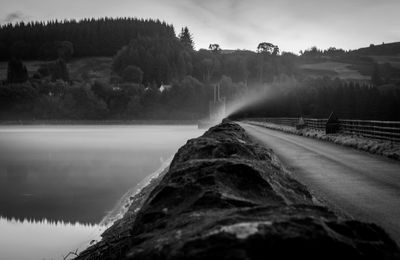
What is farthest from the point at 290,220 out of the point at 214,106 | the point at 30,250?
the point at 214,106

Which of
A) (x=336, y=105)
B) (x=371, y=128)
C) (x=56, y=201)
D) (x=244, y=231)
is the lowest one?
(x=56, y=201)

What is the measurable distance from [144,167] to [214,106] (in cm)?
9882

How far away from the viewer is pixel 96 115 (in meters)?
184

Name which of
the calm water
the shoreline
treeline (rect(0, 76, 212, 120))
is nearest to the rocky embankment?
the calm water

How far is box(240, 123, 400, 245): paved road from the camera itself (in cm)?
714

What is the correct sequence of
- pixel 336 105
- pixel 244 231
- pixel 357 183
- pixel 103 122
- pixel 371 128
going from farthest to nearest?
pixel 103 122 → pixel 336 105 → pixel 371 128 → pixel 357 183 → pixel 244 231

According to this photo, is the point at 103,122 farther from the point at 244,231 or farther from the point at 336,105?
the point at 244,231

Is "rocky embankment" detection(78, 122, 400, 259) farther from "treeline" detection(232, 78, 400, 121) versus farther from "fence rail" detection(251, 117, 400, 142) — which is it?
"treeline" detection(232, 78, 400, 121)

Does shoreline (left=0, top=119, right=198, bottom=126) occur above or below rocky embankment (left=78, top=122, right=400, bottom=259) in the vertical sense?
below

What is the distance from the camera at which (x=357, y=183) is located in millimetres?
10906

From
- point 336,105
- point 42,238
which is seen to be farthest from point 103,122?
point 42,238

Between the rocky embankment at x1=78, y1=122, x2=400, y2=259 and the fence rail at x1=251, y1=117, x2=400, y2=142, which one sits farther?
the fence rail at x1=251, y1=117, x2=400, y2=142

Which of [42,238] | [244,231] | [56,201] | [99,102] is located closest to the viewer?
[244,231]

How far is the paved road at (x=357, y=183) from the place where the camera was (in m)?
7.14
